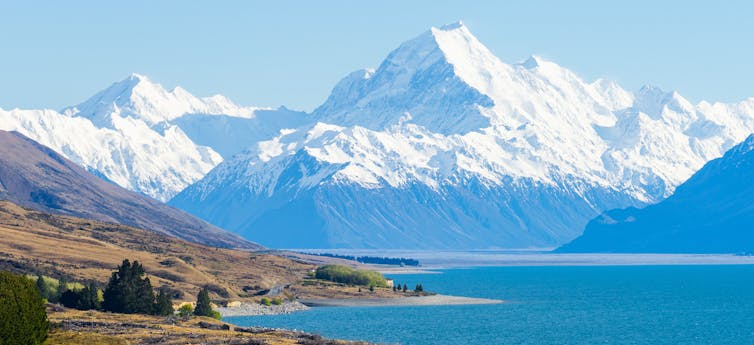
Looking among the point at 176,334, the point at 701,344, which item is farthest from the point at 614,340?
the point at 176,334

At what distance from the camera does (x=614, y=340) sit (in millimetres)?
196875

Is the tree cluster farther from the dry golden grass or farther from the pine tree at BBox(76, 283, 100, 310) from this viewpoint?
the dry golden grass

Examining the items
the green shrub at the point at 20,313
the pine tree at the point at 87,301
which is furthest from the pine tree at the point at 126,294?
the green shrub at the point at 20,313

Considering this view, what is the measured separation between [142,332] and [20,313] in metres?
41.4

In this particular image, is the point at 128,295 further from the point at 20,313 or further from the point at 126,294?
the point at 20,313

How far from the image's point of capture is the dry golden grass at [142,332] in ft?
477

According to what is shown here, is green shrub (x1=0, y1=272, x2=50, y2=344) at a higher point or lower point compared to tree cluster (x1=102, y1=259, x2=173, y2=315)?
lower

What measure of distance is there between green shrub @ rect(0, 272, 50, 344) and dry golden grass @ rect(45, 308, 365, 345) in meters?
11.1

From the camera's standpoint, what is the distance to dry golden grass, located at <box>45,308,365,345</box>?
477 feet

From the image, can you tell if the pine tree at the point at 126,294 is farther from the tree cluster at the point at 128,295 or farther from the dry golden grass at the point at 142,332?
the dry golden grass at the point at 142,332

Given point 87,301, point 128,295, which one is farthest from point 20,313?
point 87,301

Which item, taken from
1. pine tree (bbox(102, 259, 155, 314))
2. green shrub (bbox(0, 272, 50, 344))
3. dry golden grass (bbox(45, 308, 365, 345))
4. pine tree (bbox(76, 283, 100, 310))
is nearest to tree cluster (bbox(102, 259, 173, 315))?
pine tree (bbox(102, 259, 155, 314))

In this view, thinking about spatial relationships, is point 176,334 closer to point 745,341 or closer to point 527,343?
point 527,343

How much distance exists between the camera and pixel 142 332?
522 feet
